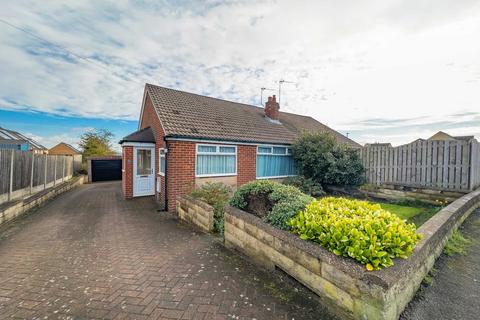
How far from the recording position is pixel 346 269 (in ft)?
7.62

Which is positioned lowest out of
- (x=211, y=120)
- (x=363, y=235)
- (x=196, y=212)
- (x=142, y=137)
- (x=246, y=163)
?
(x=196, y=212)

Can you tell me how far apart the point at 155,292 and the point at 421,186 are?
32.2 feet

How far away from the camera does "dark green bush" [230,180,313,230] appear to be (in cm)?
357

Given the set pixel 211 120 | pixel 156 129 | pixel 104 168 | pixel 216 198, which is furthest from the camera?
pixel 104 168

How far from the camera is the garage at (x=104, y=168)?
660 inches

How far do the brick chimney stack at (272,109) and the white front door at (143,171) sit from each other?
811 cm

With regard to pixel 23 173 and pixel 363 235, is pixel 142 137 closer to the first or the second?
pixel 23 173

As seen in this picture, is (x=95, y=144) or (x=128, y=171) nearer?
(x=128, y=171)

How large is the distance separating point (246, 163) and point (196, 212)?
172 inches

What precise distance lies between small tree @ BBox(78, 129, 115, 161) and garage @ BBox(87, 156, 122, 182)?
231 inches

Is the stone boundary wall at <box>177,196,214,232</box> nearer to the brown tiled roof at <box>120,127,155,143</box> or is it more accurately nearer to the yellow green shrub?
the yellow green shrub

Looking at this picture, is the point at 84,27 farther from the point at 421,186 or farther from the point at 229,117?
the point at 421,186

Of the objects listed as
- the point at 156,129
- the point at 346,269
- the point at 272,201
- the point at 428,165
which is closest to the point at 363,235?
the point at 346,269

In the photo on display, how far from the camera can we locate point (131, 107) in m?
15.9
